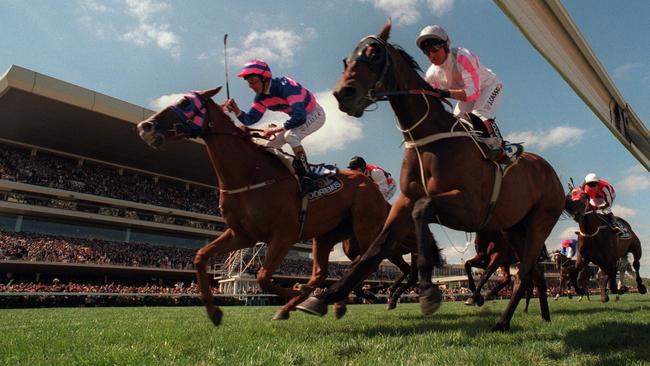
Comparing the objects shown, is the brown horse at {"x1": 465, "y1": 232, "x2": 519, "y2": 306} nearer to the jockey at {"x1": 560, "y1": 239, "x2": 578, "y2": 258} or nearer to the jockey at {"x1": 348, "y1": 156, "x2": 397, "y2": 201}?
the jockey at {"x1": 348, "y1": 156, "x2": 397, "y2": 201}

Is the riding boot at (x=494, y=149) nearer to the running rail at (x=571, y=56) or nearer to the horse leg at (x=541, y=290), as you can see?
the running rail at (x=571, y=56)

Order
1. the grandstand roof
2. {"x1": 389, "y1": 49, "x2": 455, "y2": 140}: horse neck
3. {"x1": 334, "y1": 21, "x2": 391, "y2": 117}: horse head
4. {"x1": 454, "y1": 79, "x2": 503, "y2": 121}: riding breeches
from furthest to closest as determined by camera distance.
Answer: the grandstand roof < {"x1": 454, "y1": 79, "x2": 503, "y2": 121}: riding breeches < {"x1": 389, "y1": 49, "x2": 455, "y2": 140}: horse neck < {"x1": 334, "y1": 21, "x2": 391, "y2": 117}: horse head

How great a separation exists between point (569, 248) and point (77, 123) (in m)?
34.3

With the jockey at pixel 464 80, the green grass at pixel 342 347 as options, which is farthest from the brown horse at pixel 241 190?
the jockey at pixel 464 80

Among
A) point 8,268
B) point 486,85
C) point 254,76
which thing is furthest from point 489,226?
point 8,268

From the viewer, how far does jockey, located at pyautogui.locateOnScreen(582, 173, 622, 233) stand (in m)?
10.4

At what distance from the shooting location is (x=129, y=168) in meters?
44.1

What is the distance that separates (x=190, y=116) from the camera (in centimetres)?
554

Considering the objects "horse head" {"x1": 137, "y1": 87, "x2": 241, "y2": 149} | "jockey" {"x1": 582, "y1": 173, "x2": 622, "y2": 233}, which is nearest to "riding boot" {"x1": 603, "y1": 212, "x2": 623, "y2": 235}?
"jockey" {"x1": 582, "y1": 173, "x2": 622, "y2": 233}

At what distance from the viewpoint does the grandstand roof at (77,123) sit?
31.3m

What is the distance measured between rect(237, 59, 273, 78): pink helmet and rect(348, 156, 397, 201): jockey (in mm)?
3433

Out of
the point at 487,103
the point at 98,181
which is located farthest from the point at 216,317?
the point at 98,181

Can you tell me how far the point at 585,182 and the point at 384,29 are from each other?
8582mm

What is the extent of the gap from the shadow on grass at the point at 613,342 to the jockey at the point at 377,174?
507cm
